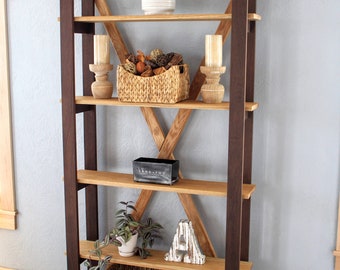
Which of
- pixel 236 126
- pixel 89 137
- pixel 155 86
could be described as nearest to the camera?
pixel 236 126

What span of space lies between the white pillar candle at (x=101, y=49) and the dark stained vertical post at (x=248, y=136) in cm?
65

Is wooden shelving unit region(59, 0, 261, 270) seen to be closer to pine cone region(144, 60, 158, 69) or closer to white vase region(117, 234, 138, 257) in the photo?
white vase region(117, 234, 138, 257)

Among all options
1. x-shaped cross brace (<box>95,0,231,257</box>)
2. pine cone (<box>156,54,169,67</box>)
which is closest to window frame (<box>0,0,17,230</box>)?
x-shaped cross brace (<box>95,0,231,257</box>)

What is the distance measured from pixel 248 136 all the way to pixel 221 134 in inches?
6.3

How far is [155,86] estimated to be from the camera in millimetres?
2352

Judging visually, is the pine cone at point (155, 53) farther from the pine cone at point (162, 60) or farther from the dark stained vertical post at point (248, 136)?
the dark stained vertical post at point (248, 136)

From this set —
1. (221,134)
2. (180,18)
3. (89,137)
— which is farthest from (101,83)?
(221,134)

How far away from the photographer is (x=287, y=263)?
2619 millimetres

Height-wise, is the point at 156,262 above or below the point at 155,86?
below

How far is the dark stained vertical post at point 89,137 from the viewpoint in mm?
2699

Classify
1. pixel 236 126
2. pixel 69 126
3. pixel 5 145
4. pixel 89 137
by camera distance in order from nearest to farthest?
1. pixel 236 126
2. pixel 69 126
3. pixel 89 137
4. pixel 5 145

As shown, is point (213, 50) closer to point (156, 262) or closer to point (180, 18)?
point (180, 18)

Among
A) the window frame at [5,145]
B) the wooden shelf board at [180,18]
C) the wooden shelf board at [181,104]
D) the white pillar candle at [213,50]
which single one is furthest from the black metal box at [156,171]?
the window frame at [5,145]

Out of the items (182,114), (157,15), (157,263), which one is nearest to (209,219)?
(157,263)
